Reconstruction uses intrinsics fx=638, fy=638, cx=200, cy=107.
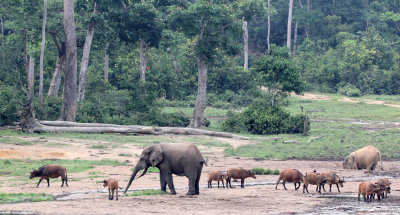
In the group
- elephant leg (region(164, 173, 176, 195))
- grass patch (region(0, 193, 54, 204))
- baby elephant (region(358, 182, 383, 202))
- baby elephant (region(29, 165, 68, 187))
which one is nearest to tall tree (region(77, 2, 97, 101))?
baby elephant (region(29, 165, 68, 187))

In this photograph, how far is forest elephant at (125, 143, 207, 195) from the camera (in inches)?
658

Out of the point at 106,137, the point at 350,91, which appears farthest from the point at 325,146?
the point at 350,91

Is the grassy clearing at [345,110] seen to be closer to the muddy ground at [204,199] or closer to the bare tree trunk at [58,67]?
the bare tree trunk at [58,67]

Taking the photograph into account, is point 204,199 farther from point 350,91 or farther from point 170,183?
point 350,91

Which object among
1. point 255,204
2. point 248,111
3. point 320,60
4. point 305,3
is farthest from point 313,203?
point 305,3

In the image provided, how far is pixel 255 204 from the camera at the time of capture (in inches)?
616

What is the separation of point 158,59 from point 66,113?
62.7 feet

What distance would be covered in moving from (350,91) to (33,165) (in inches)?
→ 1505

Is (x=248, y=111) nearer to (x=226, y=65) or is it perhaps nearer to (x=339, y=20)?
(x=226, y=65)

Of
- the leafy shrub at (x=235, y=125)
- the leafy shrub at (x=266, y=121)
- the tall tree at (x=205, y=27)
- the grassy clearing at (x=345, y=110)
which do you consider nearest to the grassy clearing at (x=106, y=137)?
the leafy shrub at (x=235, y=125)

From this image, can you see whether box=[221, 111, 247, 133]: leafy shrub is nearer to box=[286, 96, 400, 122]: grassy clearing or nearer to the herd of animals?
box=[286, 96, 400, 122]: grassy clearing

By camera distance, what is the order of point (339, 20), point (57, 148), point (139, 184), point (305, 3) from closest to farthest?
point (139, 184) < point (57, 148) < point (339, 20) < point (305, 3)

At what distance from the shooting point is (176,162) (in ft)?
55.4

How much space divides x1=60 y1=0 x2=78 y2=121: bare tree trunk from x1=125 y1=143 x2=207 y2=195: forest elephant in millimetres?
17375
